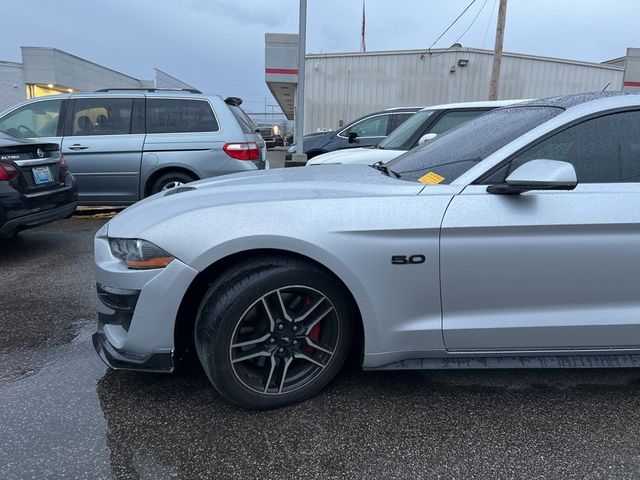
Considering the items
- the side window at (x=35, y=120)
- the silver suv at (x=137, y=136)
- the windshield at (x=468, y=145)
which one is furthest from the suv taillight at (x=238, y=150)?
the windshield at (x=468, y=145)

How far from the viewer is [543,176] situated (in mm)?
1955

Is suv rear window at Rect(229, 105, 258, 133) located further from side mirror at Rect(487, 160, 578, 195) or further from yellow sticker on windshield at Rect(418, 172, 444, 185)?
side mirror at Rect(487, 160, 578, 195)

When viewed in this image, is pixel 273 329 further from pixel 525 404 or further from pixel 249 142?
pixel 249 142

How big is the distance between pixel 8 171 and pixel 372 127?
6254 mm

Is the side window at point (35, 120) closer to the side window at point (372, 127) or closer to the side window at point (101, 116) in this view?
the side window at point (101, 116)

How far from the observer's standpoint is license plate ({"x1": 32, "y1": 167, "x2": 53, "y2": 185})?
4.66m

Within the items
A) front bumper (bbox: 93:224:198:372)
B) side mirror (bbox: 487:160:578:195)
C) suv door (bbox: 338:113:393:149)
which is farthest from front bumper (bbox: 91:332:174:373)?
suv door (bbox: 338:113:393:149)

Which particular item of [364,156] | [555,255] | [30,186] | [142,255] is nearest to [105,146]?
[30,186]

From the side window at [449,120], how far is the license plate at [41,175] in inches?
182

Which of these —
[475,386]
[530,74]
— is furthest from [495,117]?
[530,74]

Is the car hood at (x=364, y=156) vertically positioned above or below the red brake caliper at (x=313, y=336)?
above

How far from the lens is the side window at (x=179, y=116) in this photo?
6.00m

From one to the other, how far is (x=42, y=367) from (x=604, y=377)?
3.28 m

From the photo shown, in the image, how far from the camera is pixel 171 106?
609 cm
